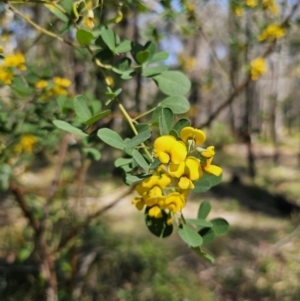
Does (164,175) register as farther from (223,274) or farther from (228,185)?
(228,185)

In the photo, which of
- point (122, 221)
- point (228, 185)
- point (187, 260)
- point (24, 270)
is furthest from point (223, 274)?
point (228, 185)

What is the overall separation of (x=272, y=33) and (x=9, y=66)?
110 centimetres

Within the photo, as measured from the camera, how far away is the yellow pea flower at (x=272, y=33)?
1750 mm

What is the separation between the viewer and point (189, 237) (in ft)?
2.46

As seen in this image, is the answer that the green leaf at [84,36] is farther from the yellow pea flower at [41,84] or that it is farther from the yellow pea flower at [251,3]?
the yellow pea flower at [251,3]

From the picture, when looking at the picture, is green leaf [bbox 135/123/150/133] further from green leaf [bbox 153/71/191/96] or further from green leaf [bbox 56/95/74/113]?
green leaf [bbox 56/95/74/113]

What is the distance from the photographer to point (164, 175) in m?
0.68

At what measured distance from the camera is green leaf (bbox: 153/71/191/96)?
899mm

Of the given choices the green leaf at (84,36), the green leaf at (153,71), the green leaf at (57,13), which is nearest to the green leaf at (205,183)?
the green leaf at (153,71)

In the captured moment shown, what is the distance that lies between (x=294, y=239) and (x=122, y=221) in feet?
5.27

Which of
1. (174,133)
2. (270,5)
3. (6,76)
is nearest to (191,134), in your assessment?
(174,133)

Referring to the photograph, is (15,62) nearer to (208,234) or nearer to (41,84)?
(41,84)

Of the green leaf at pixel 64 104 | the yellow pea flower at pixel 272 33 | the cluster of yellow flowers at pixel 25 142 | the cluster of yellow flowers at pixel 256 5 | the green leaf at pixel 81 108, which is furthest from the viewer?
the yellow pea flower at pixel 272 33

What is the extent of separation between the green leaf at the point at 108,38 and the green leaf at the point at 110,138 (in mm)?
253
